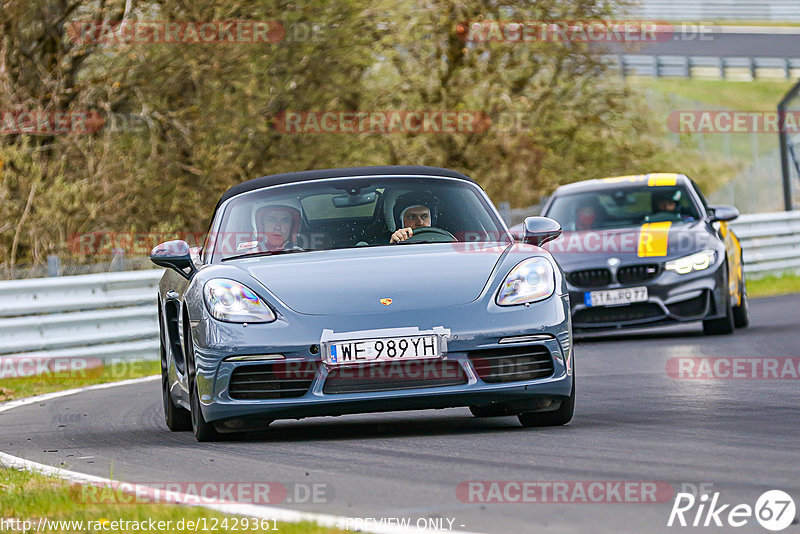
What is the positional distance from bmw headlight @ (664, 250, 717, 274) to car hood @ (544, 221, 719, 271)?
0.06 m

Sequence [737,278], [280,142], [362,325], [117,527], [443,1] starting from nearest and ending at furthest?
[117,527] < [362,325] < [737,278] < [280,142] < [443,1]

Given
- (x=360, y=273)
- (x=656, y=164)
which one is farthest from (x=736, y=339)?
(x=656, y=164)

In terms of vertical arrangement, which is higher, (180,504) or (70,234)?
(180,504)

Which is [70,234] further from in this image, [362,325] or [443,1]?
[362,325]

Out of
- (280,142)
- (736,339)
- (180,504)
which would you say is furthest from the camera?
(280,142)

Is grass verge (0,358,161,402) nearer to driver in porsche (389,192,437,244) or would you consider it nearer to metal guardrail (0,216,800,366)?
metal guardrail (0,216,800,366)

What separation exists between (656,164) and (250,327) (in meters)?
23.4

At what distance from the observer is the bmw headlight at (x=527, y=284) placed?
7.38 m

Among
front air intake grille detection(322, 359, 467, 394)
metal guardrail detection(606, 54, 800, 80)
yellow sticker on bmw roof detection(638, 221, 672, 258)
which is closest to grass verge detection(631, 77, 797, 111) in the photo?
metal guardrail detection(606, 54, 800, 80)

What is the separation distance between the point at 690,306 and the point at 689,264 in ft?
1.23

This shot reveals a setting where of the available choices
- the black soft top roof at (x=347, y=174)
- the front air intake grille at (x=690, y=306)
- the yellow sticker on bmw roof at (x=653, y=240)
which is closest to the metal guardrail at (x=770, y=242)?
the yellow sticker on bmw roof at (x=653, y=240)

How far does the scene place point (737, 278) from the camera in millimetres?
14484

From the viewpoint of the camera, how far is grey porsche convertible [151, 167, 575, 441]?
281 inches

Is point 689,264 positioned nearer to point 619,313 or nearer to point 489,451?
point 619,313
